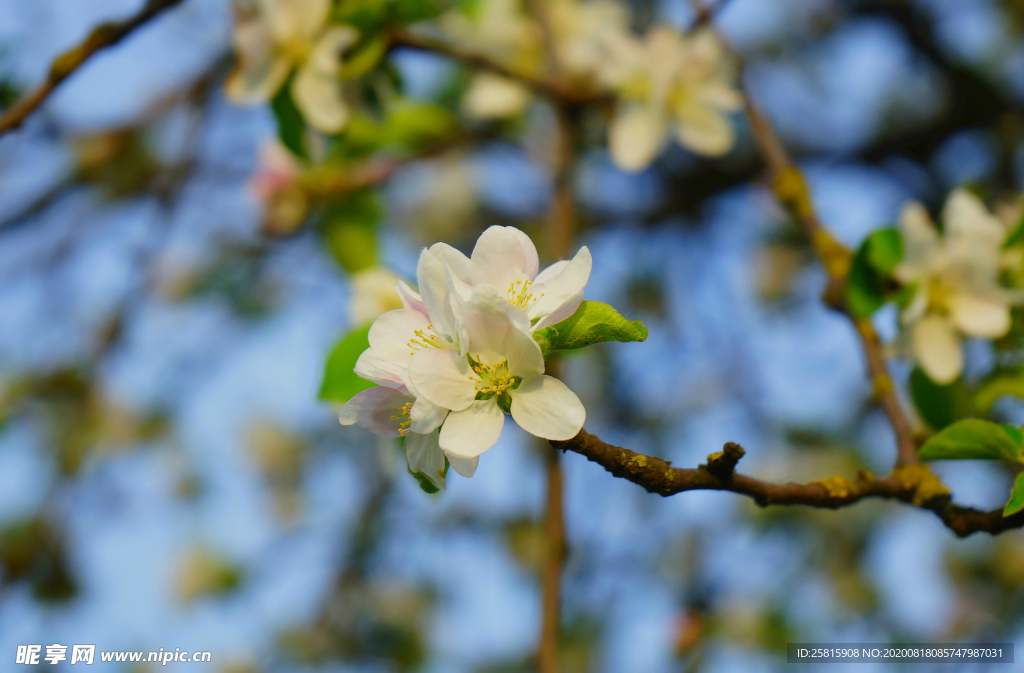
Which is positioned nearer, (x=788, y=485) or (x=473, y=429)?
(x=473, y=429)

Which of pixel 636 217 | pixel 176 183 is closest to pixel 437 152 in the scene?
pixel 176 183

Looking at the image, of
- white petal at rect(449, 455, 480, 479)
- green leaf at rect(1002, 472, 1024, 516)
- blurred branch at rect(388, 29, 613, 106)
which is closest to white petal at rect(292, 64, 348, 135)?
blurred branch at rect(388, 29, 613, 106)

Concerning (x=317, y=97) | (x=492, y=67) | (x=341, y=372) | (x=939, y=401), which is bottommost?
(x=939, y=401)

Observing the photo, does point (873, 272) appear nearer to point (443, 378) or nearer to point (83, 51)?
point (443, 378)

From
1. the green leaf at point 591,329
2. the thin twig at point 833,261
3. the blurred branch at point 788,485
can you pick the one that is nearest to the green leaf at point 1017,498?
the blurred branch at point 788,485

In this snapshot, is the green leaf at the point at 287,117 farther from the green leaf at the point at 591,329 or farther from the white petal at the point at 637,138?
the green leaf at the point at 591,329

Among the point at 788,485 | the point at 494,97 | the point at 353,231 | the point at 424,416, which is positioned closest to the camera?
the point at 424,416

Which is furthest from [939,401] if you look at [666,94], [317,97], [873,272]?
[317,97]
